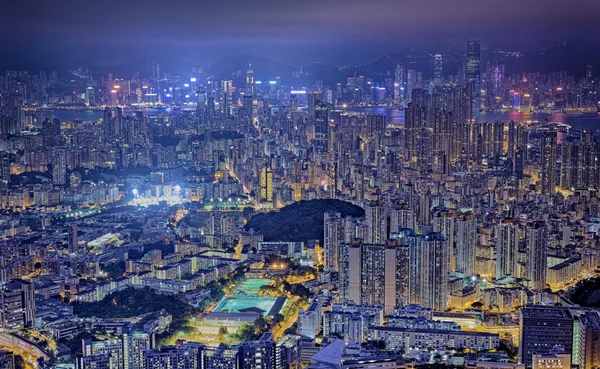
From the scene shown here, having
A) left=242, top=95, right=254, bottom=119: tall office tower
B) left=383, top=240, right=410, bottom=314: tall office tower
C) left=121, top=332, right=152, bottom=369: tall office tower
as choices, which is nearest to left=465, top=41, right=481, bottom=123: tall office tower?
left=242, top=95, right=254, bottom=119: tall office tower

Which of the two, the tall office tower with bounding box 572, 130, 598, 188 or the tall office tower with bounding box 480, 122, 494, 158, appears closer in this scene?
the tall office tower with bounding box 572, 130, 598, 188

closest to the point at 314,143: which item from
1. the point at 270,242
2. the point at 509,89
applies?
the point at 509,89

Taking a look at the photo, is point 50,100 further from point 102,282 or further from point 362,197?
point 102,282

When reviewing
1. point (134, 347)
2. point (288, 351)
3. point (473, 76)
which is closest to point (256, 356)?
point (288, 351)

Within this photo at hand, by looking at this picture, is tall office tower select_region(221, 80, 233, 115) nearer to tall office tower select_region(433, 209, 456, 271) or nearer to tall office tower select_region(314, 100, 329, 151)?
tall office tower select_region(314, 100, 329, 151)

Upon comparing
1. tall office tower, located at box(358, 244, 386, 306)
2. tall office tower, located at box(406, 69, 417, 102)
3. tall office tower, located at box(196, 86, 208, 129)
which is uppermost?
tall office tower, located at box(406, 69, 417, 102)

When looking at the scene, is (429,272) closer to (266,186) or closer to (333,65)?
(266,186)

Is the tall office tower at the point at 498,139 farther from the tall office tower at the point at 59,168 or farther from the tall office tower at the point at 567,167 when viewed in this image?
the tall office tower at the point at 59,168
